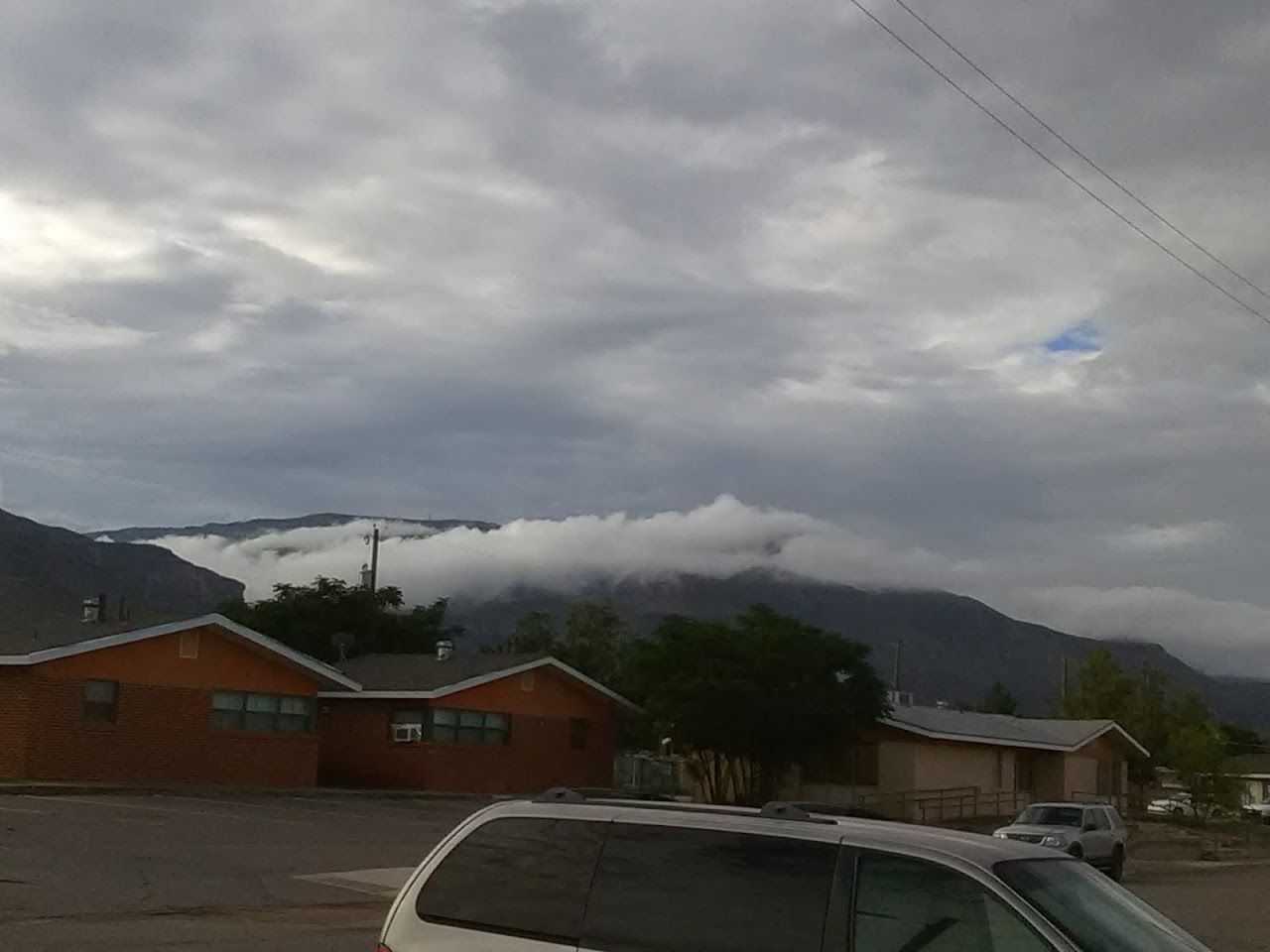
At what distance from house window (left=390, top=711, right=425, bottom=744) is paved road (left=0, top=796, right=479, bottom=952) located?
10.4 meters

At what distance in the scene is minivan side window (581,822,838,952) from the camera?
6.71 m

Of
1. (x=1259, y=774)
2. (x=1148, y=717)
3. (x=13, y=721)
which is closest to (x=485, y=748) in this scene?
(x=13, y=721)

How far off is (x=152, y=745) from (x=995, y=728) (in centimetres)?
2931

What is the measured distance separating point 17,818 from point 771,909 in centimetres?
2435

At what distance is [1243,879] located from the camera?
34.6 meters

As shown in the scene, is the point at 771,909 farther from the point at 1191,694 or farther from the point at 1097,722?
the point at 1191,694

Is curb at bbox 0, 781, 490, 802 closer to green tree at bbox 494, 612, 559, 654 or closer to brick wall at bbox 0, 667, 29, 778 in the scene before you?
brick wall at bbox 0, 667, 29, 778

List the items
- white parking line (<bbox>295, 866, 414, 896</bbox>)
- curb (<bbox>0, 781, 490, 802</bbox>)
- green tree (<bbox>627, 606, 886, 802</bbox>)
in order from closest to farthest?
white parking line (<bbox>295, 866, 414, 896</bbox>) < curb (<bbox>0, 781, 490, 802</bbox>) < green tree (<bbox>627, 606, 886, 802</bbox>)

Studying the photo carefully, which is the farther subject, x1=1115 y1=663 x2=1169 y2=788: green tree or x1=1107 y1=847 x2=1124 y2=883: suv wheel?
x1=1115 y1=663 x2=1169 y2=788: green tree

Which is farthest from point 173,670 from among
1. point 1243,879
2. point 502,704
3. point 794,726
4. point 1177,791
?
point 1177,791

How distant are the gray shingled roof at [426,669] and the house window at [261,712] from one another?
3.07 m

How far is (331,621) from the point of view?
6656 cm

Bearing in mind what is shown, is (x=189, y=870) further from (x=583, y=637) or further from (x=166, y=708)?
(x=583, y=637)

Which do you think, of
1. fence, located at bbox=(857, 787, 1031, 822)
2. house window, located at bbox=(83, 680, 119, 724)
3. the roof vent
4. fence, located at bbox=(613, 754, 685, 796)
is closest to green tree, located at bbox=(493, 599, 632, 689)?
fence, located at bbox=(613, 754, 685, 796)
